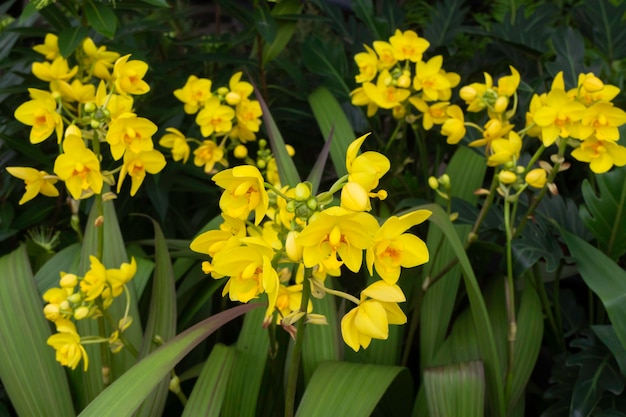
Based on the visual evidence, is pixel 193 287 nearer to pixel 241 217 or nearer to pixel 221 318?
pixel 221 318

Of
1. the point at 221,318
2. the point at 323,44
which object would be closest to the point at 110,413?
the point at 221,318

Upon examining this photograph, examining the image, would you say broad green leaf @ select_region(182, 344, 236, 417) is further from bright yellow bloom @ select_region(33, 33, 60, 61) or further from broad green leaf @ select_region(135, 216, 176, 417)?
bright yellow bloom @ select_region(33, 33, 60, 61)

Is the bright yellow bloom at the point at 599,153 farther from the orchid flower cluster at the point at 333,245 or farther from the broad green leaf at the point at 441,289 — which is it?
the orchid flower cluster at the point at 333,245

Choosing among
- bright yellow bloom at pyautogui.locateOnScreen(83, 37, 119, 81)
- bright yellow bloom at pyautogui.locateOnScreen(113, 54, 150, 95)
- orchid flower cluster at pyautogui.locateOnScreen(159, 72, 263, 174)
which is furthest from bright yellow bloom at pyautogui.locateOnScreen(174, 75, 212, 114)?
bright yellow bloom at pyautogui.locateOnScreen(113, 54, 150, 95)

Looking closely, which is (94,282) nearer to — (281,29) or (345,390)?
(345,390)

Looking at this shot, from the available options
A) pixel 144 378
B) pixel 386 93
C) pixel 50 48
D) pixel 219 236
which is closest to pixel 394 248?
pixel 219 236
